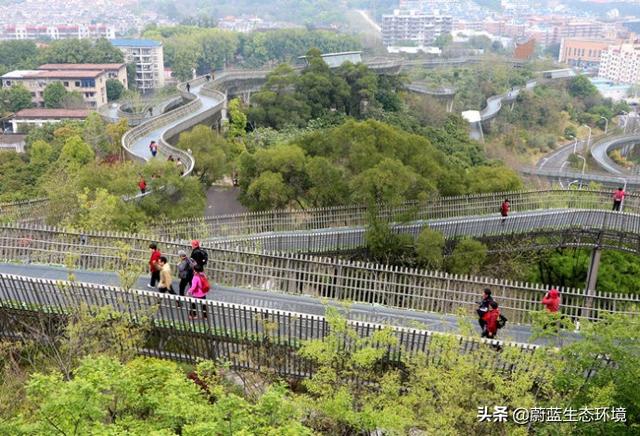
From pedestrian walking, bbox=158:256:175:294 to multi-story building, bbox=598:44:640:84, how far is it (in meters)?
126

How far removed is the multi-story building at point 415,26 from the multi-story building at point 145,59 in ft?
256

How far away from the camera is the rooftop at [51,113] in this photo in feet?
207

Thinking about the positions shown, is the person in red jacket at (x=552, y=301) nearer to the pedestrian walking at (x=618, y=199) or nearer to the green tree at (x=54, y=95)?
the pedestrian walking at (x=618, y=199)

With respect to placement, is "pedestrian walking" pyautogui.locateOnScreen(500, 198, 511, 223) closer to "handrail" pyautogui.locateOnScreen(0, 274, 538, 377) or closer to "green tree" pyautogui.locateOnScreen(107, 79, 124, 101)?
"handrail" pyautogui.locateOnScreen(0, 274, 538, 377)

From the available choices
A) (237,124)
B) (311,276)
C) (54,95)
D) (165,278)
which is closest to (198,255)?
(165,278)

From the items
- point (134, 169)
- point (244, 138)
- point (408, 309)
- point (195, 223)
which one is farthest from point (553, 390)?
point (244, 138)

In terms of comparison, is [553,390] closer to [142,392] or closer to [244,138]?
[142,392]

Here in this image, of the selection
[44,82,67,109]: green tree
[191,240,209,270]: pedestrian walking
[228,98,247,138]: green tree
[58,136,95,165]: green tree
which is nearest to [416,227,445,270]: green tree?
[191,240,209,270]: pedestrian walking

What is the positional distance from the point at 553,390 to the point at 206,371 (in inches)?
233

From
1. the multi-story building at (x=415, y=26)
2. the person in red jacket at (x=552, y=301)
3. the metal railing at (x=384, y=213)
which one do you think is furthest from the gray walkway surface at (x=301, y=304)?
the multi-story building at (x=415, y=26)

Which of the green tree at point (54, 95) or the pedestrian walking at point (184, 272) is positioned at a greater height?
the pedestrian walking at point (184, 272)

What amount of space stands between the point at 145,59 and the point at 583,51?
9592 cm

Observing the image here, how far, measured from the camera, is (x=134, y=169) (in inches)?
888

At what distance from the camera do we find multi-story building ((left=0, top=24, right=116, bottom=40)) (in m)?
145
